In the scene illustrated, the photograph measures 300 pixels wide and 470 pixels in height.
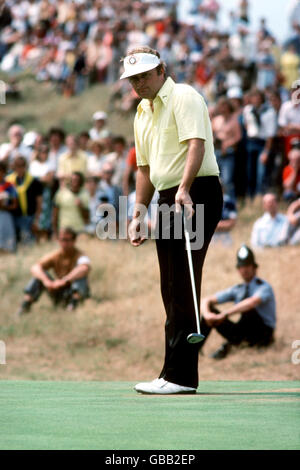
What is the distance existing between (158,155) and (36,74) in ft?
76.5

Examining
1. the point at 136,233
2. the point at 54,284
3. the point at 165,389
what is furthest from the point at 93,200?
the point at 165,389

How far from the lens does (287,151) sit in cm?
1683

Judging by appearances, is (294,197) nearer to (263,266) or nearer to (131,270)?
(263,266)

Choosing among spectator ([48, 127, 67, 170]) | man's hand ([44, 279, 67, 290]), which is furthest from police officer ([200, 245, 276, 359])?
spectator ([48, 127, 67, 170])

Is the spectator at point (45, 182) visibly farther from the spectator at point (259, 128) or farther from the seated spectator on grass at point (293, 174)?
the seated spectator on grass at point (293, 174)

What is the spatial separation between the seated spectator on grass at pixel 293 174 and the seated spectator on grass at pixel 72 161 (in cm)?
324

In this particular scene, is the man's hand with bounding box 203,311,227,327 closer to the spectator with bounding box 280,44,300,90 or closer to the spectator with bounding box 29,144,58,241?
the spectator with bounding box 29,144,58,241

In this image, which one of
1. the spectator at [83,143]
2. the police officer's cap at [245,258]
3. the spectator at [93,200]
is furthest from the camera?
the spectator at [83,143]

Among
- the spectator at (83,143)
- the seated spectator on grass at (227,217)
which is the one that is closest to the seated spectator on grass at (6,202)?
the spectator at (83,143)

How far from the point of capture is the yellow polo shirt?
248 inches

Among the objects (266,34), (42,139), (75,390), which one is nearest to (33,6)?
(266,34)

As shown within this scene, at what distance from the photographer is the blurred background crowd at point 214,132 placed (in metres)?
16.3

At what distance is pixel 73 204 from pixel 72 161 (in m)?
0.98

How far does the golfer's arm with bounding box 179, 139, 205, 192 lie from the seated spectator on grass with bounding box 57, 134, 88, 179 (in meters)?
10.8
